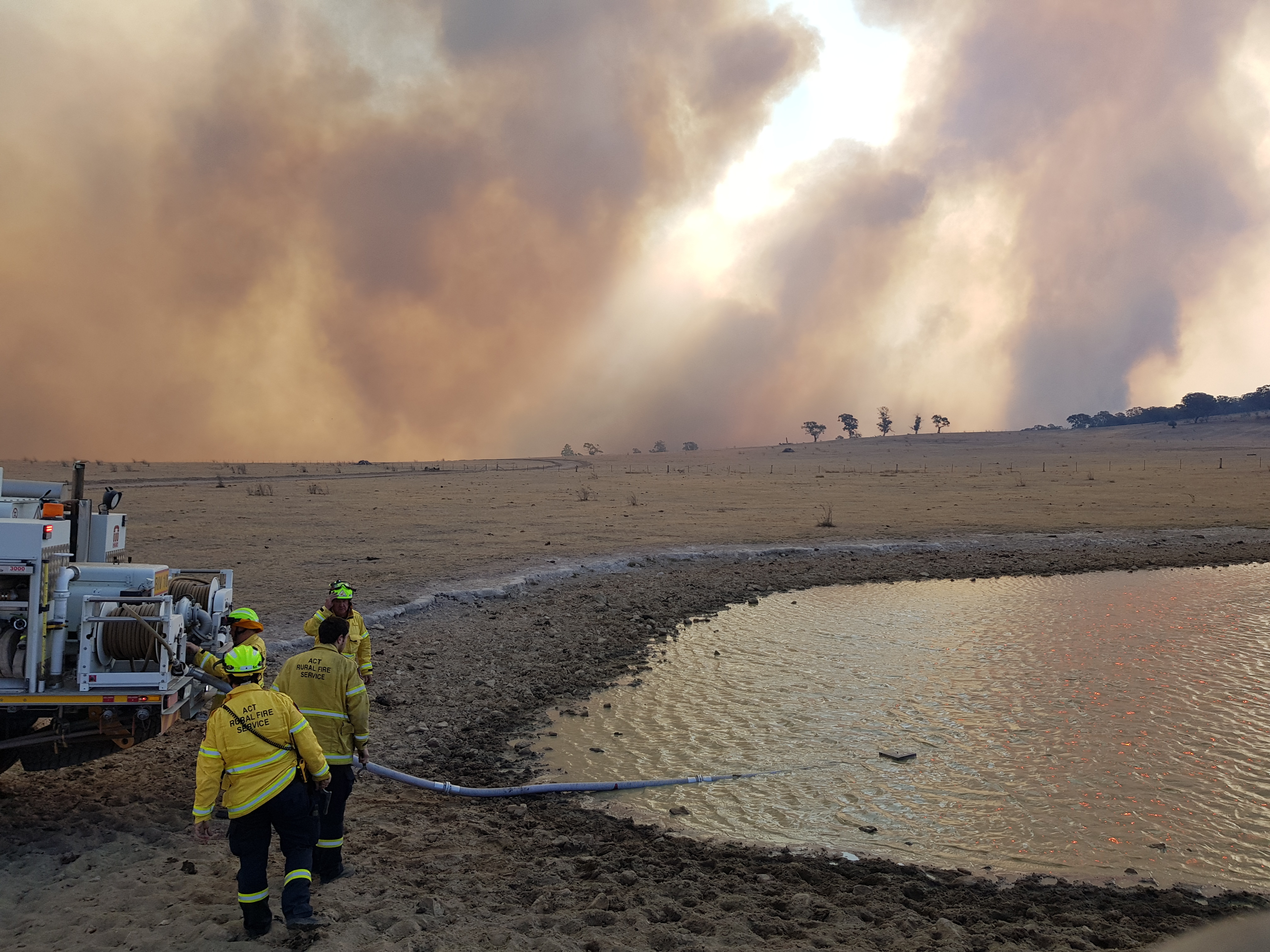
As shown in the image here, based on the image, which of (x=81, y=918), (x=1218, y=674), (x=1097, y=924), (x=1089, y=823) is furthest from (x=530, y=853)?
(x=1218, y=674)

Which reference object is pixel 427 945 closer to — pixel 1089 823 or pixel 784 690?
pixel 1089 823

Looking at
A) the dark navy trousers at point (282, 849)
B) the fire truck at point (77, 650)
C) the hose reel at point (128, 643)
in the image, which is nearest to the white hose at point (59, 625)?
the fire truck at point (77, 650)

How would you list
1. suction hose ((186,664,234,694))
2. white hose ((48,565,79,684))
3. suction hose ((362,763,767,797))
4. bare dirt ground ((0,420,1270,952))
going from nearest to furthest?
bare dirt ground ((0,420,1270,952)), white hose ((48,565,79,684)), suction hose ((186,664,234,694)), suction hose ((362,763,767,797))

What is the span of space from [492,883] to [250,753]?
7.33ft

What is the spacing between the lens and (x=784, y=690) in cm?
1184

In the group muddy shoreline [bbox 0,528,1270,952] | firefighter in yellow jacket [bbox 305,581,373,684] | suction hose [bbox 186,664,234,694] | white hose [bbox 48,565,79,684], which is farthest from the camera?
suction hose [bbox 186,664,234,694]

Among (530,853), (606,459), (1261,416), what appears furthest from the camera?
(606,459)

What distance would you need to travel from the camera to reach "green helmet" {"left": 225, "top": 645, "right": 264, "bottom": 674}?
5.32 m

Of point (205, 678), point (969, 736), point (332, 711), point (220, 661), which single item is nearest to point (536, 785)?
point (332, 711)

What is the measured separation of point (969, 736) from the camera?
10000mm

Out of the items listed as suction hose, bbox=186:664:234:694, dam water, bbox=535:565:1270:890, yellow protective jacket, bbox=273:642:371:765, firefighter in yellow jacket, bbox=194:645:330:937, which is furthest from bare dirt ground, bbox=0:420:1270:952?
suction hose, bbox=186:664:234:694

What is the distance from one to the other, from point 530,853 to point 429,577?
11978mm

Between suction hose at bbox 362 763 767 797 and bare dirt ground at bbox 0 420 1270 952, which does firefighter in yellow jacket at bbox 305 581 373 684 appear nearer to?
bare dirt ground at bbox 0 420 1270 952

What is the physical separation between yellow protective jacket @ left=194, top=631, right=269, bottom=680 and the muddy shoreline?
5.09 ft
